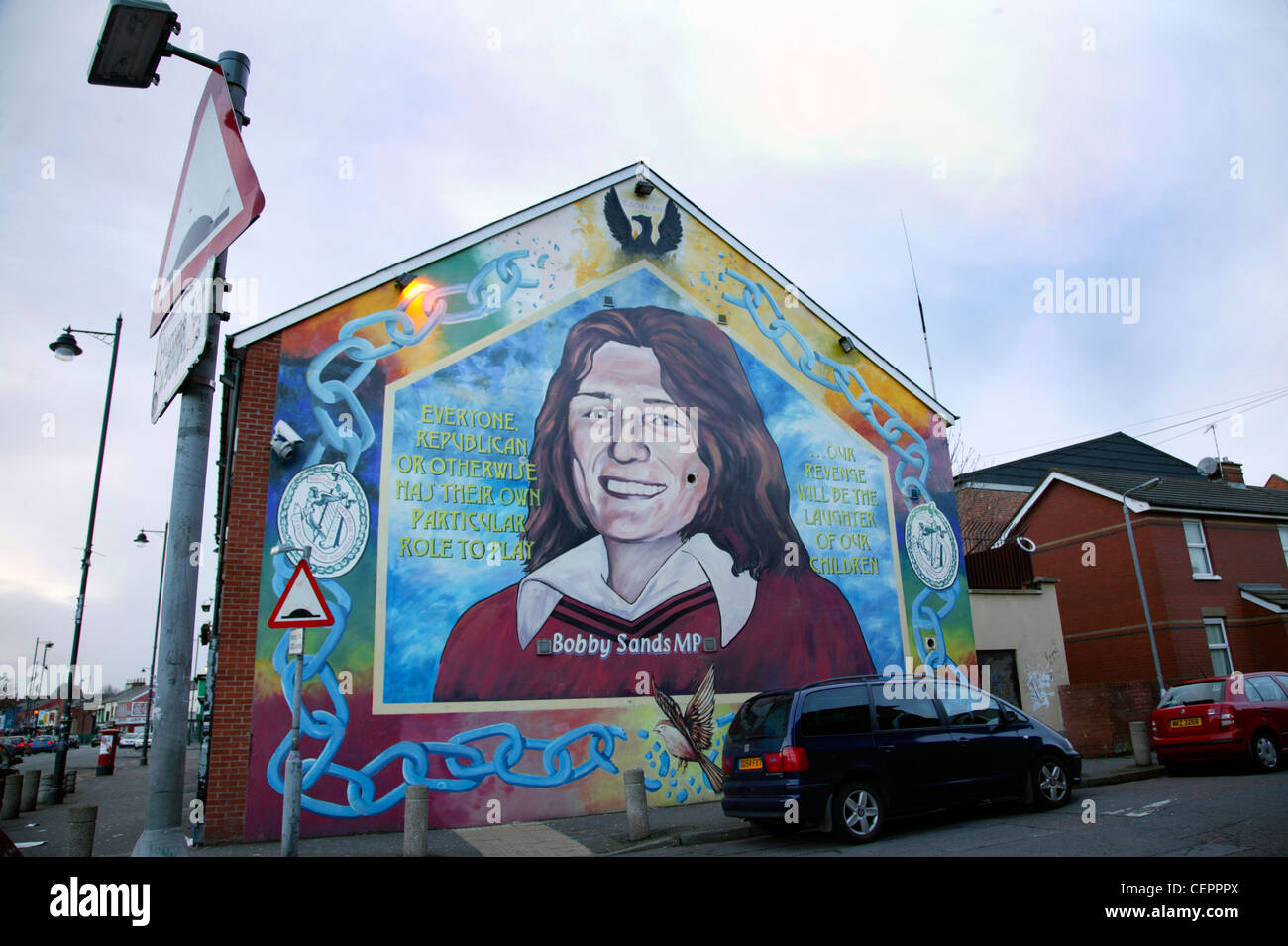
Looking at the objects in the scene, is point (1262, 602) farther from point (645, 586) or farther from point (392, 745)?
point (392, 745)

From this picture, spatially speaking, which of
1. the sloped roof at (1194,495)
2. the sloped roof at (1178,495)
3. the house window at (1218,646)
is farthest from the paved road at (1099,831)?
the sloped roof at (1194,495)

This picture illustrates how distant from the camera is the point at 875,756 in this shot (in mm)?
9242

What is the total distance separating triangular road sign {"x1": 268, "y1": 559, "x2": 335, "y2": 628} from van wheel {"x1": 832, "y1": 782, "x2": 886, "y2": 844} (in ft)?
19.1

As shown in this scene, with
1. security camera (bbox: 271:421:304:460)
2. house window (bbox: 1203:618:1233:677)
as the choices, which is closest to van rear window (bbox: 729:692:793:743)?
security camera (bbox: 271:421:304:460)

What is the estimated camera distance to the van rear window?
30.5ft

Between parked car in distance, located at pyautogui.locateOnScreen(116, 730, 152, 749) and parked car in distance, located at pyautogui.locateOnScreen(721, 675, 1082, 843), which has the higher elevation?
parked car in distance, located at pyautogui.locateOnScreen(721, 675, 1082, 843)

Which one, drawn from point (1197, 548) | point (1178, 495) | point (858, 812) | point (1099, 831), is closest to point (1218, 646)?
point (1197, 548)

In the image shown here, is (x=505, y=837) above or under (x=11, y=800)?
under

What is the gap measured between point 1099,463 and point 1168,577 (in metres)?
20.9

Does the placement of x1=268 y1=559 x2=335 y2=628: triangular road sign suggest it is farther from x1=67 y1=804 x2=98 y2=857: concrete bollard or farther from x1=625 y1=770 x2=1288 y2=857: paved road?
x1=625 y1=770 x2=1288 y2=857: paved road
